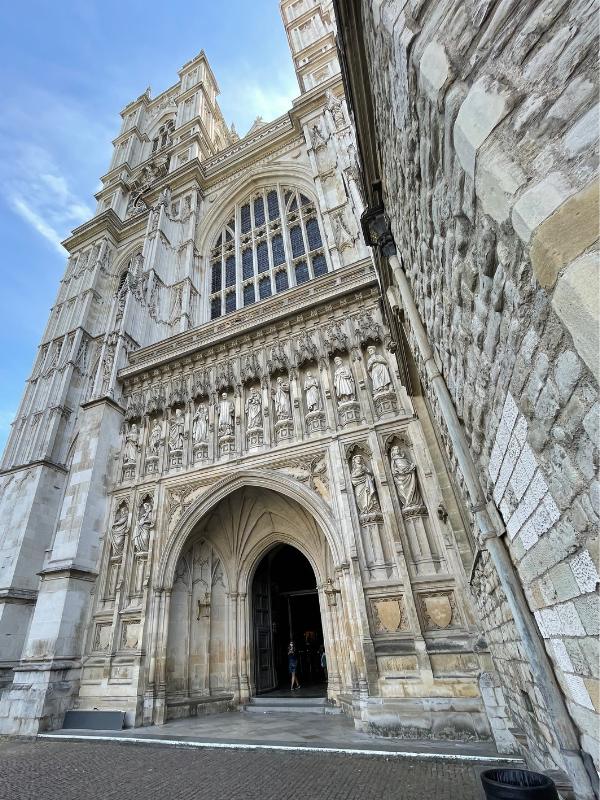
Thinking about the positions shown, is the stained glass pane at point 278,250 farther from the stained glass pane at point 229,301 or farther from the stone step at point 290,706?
the stone step at point 290,706

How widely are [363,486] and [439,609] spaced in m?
2.21

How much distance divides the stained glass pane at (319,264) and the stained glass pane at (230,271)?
13.4 ft

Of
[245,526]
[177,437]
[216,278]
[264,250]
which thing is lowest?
[245,526]

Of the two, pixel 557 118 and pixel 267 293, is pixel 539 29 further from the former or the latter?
pixel 267 293

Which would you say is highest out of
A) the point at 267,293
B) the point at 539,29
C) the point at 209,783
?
the point at 267,293

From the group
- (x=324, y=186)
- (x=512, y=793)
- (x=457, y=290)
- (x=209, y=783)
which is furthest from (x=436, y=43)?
(x=324, y=186)

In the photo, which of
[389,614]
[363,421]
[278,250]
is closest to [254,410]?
[363,421]

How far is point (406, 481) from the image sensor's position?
22.3 ft

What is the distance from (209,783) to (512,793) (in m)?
3.20

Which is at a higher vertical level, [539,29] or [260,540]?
[260,540]

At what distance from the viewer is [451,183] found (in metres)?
2.02

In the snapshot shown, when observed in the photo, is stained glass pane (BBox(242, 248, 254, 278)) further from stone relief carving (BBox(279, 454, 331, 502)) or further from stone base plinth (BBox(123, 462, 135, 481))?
stone relief carving (BBox(279, 454, 331, 502))

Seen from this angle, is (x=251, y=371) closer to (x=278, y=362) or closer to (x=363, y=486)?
(x=278, y=362)

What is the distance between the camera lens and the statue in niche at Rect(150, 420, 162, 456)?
9.74m
